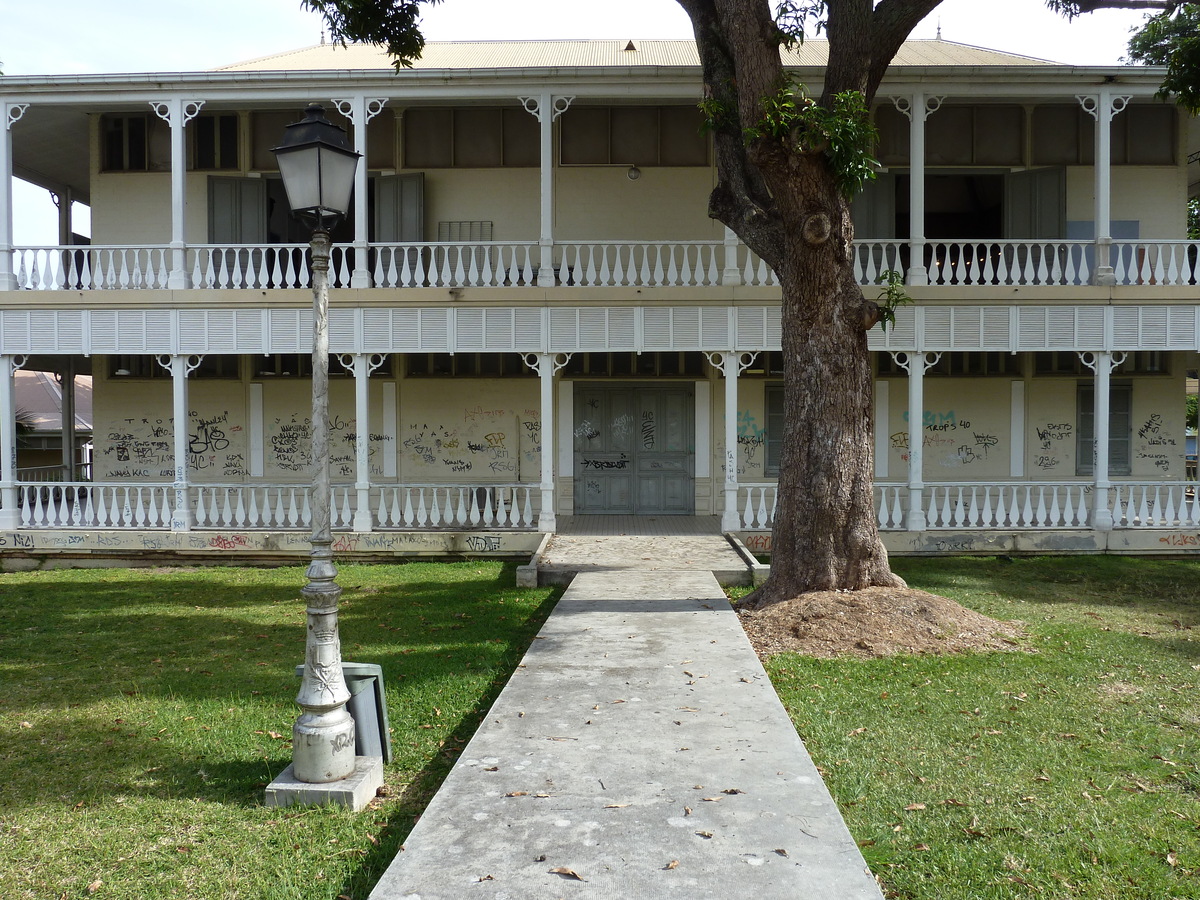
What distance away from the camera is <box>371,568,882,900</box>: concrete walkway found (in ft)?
11.4

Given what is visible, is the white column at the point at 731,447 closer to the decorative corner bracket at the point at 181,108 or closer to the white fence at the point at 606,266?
the white fence at the point at 606,266

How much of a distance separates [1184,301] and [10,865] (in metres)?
15.2

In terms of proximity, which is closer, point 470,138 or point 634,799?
point 634,799

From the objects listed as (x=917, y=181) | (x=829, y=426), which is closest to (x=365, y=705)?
(x=829, y=426)

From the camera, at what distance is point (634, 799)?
13.9 feet

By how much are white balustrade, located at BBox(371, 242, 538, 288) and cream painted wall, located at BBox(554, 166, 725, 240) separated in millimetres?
1012

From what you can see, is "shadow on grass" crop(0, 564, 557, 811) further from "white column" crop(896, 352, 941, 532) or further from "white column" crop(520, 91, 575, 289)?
"white column" crop(896, 352, 941, 532)

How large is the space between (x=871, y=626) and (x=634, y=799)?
4271mm

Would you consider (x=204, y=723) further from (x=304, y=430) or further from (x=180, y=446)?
(x=304, y=430)

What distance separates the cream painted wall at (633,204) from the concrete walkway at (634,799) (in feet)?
32.3

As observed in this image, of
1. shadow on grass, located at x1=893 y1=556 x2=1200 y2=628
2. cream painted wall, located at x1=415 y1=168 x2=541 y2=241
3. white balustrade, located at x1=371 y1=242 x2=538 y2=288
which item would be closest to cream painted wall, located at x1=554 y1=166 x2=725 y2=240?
cream painted wall, located at x1=415 y1=168 x2=541 y2=241

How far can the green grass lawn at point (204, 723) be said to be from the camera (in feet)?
13.1

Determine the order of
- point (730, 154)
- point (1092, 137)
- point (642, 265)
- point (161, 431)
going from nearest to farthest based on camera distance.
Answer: point (730, 154) < point (642, 265) < point (1092, 137) < point (161, 431)

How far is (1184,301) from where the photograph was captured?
13.3 metres
